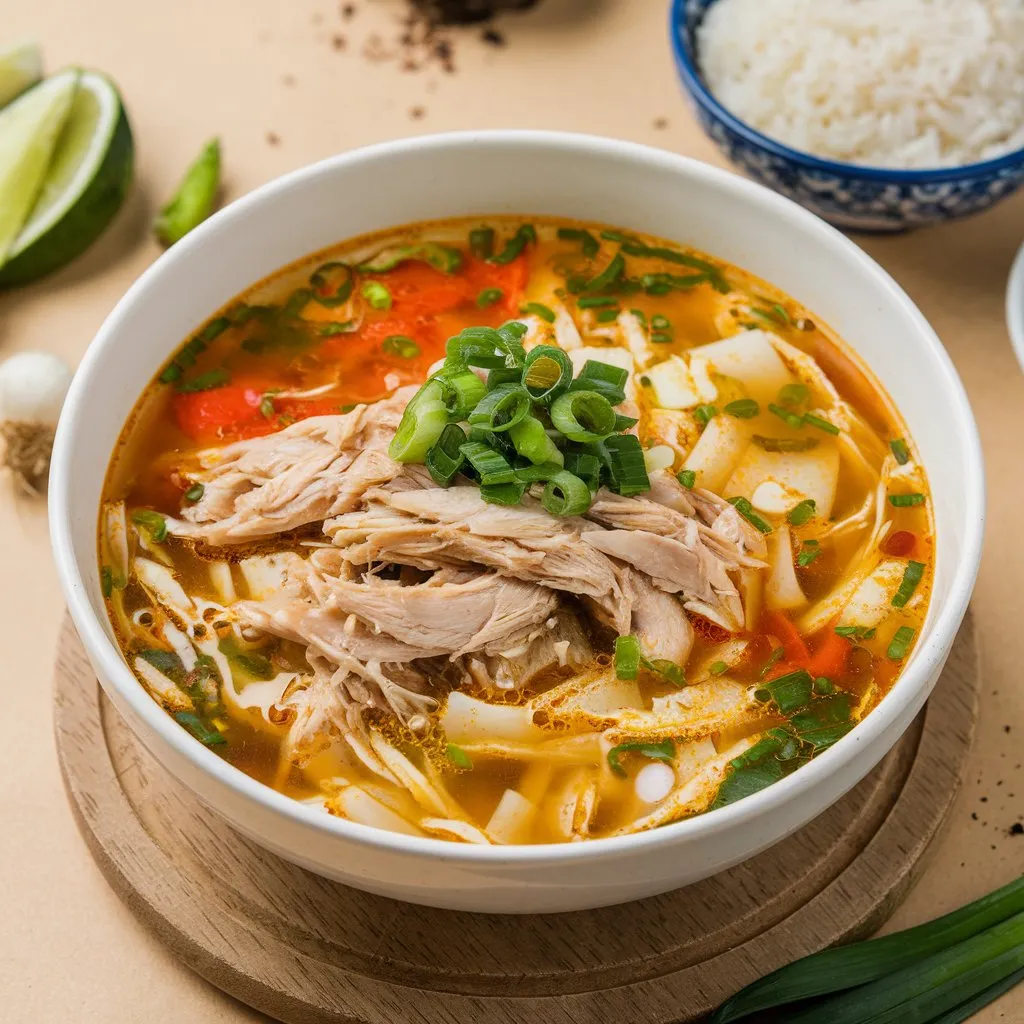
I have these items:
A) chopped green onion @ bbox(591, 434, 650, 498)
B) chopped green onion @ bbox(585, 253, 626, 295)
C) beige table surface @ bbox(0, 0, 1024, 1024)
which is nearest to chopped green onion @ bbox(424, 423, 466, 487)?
chopped green onion @ bbox(591, 434, 650, 498)

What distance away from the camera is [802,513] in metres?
3.02

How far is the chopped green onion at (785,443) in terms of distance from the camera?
124 inches

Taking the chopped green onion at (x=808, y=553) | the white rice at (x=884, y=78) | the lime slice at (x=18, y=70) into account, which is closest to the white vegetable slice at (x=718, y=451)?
the chopped green onion at (x=808, y=553)

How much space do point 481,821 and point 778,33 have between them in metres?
2.82

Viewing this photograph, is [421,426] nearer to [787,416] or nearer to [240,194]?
[787,416]

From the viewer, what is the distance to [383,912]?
2652 mm

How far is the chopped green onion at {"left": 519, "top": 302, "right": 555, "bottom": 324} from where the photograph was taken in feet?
10.9

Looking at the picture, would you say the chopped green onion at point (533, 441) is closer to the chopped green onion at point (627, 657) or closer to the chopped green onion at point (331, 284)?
the chopped green onion at point (627, 657)

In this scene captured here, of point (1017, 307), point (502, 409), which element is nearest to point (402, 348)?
point (502, 409)

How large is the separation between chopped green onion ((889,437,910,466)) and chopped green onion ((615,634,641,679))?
2.90 ft

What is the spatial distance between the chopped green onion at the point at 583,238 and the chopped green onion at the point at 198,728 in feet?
5.34

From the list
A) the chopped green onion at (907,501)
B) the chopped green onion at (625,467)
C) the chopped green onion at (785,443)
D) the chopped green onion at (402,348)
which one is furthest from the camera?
the chopped green onion at (402,348)

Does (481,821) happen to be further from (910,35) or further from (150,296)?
(910,35)

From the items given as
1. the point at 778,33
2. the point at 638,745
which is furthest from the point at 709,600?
the point at 778,33
